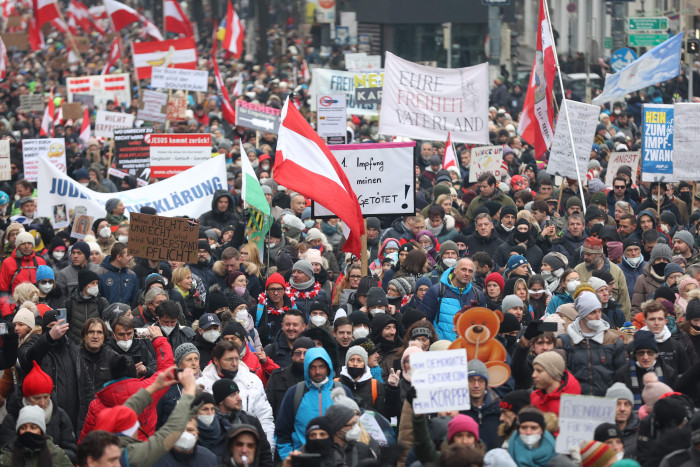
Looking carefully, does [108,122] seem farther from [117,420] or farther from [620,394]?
[620,394]

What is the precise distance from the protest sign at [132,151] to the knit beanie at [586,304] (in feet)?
35.2

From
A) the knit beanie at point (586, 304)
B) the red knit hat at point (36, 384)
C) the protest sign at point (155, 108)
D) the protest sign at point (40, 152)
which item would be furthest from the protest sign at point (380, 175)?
the protest sign at point (155, 108)

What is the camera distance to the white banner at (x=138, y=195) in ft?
47.0

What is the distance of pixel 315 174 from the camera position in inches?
410

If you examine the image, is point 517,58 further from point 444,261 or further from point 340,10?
point 444,261

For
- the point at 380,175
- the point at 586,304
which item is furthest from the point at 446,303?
the point at 380,175

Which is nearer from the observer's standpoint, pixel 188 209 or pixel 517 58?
pixel 188 209

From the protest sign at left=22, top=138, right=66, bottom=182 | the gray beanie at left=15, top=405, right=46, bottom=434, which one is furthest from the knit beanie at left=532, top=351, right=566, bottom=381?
the protest sign at left=22, top=138, right=66, bottom=182

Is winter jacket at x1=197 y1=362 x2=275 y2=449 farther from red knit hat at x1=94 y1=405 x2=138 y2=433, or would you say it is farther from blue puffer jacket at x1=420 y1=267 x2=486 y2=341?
blue puffer jacket at x1=420 y1=267 x2=486 y2=341

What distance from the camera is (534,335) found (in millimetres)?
7766

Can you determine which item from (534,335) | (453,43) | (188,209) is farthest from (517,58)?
(534,335)

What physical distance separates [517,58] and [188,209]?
105ft

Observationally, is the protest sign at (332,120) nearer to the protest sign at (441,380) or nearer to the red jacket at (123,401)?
the red jacket at (123,401)

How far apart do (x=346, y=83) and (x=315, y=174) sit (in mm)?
12454
